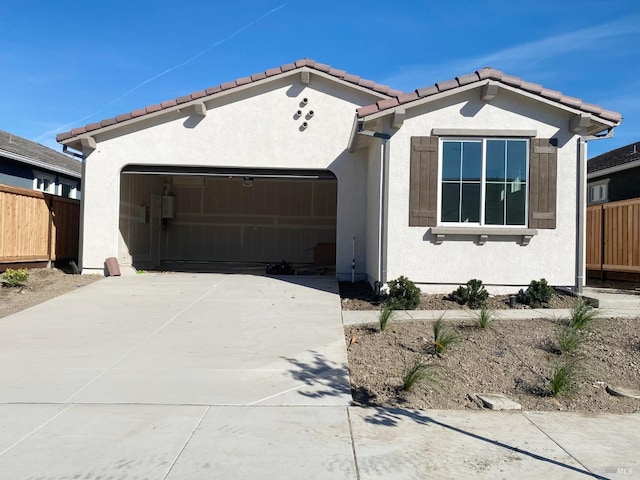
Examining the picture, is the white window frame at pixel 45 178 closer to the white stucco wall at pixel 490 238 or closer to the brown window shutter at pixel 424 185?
the white stucco wall at pixel 490 238

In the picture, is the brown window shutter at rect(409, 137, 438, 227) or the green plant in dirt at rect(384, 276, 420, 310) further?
the brown window shutter at rect(409, 137, 438, 227)

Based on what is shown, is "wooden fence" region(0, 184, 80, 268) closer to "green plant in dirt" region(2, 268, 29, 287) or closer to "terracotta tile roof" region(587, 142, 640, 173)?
"green plant in dirt" region(2, 268, 29, 287)

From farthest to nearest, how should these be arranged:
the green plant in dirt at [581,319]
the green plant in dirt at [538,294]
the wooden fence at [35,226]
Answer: the wooden fence at [35,226] < the green plant in dirt at [538,294] < the green plant in dirt at [581,319]

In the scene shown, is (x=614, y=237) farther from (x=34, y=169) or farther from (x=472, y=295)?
(x=34, y=169)

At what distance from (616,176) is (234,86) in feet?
44.9

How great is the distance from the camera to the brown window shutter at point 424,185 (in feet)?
33.0

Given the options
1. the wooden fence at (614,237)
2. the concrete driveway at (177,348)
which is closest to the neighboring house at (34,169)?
the concrete driveway at (177,348)

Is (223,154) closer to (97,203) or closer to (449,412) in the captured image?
(97,203)

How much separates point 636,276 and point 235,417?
11.9 meters

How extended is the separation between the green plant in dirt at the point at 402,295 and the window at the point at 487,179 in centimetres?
149

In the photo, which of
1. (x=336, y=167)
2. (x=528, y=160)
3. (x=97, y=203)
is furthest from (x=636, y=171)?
(x=97, y=203)

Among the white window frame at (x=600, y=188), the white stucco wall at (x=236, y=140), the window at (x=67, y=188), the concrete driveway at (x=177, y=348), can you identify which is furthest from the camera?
the window at (x=67, y=188)

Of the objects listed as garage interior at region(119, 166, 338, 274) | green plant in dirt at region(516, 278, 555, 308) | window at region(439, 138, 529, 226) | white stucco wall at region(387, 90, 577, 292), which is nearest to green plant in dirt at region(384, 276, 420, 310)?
white stucco wall at region(387, 90, 577, 292)

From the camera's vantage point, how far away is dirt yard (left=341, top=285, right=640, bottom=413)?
19.2ft
